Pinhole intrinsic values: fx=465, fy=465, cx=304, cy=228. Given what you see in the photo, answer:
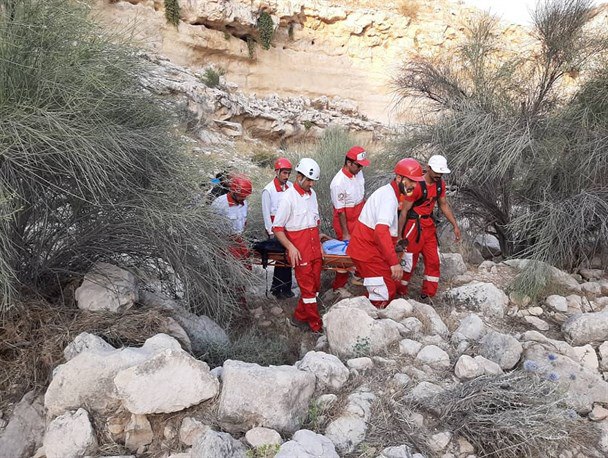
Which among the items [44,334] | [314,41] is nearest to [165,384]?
[44,334]

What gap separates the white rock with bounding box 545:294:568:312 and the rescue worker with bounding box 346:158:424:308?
1.43 m

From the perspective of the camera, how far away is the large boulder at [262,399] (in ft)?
7.89

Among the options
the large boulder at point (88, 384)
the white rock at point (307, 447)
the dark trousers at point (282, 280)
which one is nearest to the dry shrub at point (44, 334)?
the large boulder at point (88, 384)

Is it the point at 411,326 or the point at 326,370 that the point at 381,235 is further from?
the point at 326,370

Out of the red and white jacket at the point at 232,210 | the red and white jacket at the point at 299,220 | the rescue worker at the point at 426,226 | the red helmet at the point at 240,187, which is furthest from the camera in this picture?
the red helmet at the point at 240,187

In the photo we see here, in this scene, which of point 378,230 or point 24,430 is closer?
point 24,430

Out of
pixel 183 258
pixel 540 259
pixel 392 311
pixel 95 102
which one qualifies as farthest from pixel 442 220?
pixel 95 102

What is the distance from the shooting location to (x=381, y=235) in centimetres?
385

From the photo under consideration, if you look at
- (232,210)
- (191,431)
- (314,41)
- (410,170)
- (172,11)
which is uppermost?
(172,11)

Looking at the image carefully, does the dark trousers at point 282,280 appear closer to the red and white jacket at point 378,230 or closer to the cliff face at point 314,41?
the red and white jacket at point 378,230

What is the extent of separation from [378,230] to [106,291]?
7.05 ft

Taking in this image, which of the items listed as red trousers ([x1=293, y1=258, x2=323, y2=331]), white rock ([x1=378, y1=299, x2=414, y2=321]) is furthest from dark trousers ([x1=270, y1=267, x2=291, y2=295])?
white rock ([x1=378, y1=299, x2=414, y2=321])

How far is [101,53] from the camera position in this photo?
3424 millimetres

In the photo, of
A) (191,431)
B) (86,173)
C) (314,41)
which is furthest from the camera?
(314,41)
